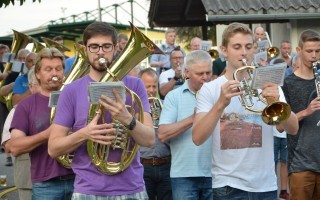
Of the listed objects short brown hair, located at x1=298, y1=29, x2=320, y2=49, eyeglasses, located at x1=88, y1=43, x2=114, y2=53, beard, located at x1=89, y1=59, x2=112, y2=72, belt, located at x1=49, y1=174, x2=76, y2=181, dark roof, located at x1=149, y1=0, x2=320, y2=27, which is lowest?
belt, located at x1=49, y1=174, x2=76, y2=181

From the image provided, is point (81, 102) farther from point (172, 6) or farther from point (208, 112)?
point (172, 6)

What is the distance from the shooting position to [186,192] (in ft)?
21.5

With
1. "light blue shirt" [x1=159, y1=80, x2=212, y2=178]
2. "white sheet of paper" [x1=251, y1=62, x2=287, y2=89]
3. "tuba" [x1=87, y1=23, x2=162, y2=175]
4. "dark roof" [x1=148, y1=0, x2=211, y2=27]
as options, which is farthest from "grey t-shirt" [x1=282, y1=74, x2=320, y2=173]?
"dark roof" [x1=148, y1=0, x2=211, y2=27]

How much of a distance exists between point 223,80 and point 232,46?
0.82 ft

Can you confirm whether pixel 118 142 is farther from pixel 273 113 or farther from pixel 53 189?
pixel 53 189

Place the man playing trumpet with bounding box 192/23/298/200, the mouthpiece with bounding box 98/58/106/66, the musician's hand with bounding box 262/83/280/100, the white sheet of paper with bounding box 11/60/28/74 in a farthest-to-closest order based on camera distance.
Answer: the white sheet of paper with bounding box 11/60/28/74
the man playing trumpet with bounding box 192/23/298/200
the musician's hand with bounding box 262/83/280/100
the mouthpiece with bounding box 98/58/106/66

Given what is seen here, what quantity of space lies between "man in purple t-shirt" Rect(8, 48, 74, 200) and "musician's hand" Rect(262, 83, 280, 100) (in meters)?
1.86

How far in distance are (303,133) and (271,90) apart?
1747 mm

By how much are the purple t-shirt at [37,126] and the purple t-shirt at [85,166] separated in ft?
3.67

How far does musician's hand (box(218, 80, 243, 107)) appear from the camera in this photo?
4793 mm

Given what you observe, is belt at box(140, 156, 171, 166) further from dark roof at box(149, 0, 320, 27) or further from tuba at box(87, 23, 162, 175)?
dark roof at box(149, 0, 320, 27)

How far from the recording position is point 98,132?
179 inches

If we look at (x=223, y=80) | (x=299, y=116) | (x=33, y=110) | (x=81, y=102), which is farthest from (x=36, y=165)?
(x=299, y=116)

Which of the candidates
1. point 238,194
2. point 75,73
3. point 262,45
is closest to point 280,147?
point 262,45
